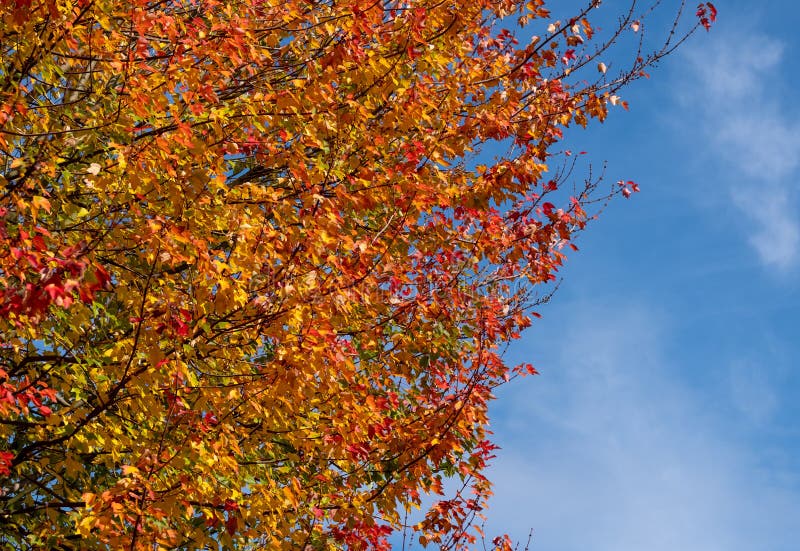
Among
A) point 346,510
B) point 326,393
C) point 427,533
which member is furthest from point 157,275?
point 427,533

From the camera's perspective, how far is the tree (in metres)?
6.16

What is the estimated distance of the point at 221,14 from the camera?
826 centimetres

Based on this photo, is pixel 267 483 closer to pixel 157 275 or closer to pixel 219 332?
pixel 219 332

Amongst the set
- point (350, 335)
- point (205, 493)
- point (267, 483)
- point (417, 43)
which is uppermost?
point (417, 43)

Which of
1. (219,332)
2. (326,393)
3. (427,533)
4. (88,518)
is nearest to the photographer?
(88,518)

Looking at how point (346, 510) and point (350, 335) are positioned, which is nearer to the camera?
point (346, 510)

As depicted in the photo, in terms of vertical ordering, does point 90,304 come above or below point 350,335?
below

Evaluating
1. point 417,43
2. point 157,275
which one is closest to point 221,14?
point 417,43

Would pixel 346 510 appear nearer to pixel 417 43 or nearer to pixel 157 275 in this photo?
pixel 157 275

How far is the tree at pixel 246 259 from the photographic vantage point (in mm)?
6164

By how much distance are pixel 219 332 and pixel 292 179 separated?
1.62 metres

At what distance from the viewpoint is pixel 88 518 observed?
5.55m

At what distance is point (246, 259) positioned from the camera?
6.33 metres

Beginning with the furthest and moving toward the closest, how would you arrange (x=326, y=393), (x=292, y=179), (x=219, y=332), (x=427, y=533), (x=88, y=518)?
(x=427, y=533) → (x=326, y=393) → (x=292, y=179) → (x=219, y=332) → (x=88, y=518)
